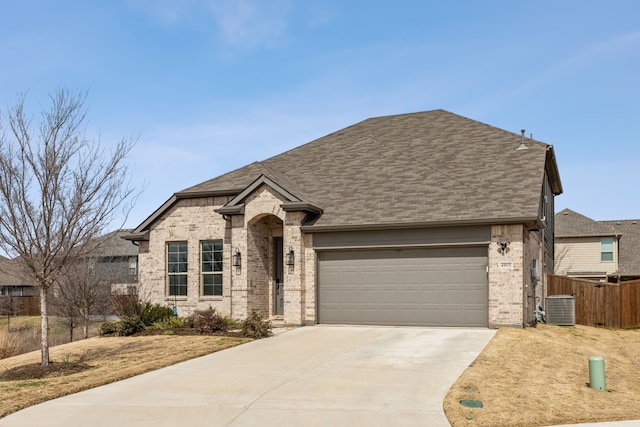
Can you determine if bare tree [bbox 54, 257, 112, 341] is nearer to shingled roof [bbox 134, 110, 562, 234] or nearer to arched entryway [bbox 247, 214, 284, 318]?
shingled roof [bbox 134, 110, 562, 234]

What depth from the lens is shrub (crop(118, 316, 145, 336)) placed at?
18.5 m

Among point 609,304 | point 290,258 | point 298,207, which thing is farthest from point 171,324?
point 609,304

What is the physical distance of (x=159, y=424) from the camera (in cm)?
851

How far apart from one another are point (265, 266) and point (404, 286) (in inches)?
202

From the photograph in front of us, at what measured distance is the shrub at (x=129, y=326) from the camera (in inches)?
727

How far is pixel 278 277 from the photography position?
21.7m

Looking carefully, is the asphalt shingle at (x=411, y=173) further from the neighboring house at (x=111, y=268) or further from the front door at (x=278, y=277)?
the neighboring house at (x=111, y=268)

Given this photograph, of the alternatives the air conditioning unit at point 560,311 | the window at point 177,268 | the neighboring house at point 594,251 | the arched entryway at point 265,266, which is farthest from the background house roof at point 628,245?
the window at point 177,268

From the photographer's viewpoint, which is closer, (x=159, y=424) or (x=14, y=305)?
(x=159, y=424)

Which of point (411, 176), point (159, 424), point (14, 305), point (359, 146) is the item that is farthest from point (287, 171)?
point (14, 305)

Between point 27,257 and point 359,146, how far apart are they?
15.2 metres

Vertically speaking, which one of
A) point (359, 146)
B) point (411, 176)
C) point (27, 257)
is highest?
point (359, 146)

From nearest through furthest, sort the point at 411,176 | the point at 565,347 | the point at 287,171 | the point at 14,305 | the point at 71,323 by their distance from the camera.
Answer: the point at 565,347 < the point at 411,176 < the point at 287,171 < the point at 71,323 < the point at 14,305

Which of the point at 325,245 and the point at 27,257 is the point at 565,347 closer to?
the point at 325,245
